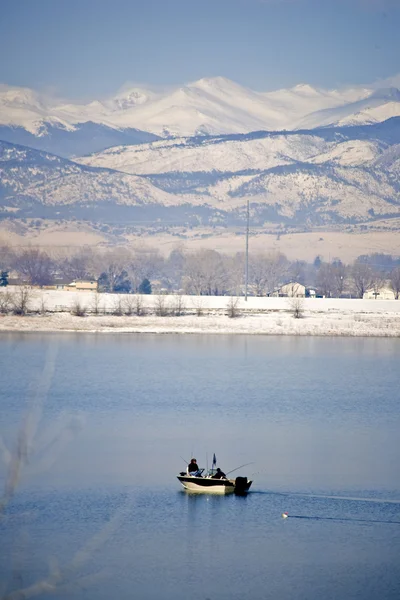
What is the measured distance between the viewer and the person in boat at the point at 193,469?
23263mm

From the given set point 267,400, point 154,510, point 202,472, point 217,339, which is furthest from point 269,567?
point 217,339

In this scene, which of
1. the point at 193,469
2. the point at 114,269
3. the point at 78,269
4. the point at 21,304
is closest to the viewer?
the point at 193,469

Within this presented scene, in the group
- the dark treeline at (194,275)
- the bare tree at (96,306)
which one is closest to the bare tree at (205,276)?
the dark treeline at (194,275)

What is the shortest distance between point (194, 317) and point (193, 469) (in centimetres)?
3999

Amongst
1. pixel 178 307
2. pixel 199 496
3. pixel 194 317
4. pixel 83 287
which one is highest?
pixel 83 287

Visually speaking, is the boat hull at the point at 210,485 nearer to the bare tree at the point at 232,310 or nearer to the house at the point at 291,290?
the bare tree at the point at 232,310

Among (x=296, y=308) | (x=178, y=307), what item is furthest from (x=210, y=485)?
(x=296, y=308)

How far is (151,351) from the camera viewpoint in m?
49.4

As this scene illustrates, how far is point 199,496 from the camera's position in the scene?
22891 mm

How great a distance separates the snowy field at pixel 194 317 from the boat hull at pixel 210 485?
116 feet

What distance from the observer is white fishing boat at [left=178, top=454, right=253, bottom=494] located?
2286 centimetres

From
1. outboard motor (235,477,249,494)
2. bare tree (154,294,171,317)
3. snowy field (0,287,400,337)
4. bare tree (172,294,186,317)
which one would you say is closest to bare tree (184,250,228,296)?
bare tree (172,294,186,317)

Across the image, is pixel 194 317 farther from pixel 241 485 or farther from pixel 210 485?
pixel 241 485

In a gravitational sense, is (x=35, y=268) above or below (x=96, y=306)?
above
